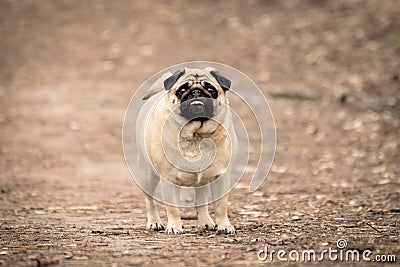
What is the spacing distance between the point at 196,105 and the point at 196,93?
0.40 ft

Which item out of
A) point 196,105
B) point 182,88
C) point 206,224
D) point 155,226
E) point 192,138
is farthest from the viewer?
point 155,226

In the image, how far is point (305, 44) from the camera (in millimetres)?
16750

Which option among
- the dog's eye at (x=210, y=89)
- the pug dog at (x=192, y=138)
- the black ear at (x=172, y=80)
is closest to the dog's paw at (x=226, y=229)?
the pug dog at (x=192, y=138)

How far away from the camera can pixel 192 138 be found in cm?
587

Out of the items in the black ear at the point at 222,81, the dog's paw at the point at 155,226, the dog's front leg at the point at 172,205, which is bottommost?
the dog's paw at the point at 155,226

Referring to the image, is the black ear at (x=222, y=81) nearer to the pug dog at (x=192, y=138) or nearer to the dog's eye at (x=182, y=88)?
the pug dog at (x=192, y=138)

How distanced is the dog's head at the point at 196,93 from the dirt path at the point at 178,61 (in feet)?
3.59

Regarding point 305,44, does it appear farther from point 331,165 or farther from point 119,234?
point 119,234

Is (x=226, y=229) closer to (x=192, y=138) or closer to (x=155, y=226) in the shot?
(x=155, y=226)

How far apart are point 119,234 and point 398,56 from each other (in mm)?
10556

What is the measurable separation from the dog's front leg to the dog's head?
66cm

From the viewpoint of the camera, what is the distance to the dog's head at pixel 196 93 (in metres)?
5.65

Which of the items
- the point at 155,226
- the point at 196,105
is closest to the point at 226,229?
the point at 155,226

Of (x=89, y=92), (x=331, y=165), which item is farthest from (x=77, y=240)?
(x=89, y=92)
